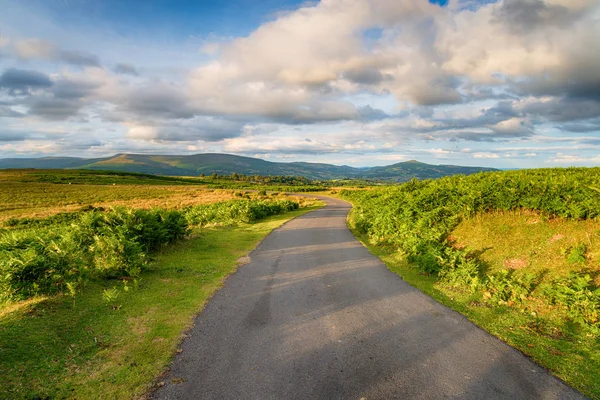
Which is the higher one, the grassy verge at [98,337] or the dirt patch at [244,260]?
the grassy verge at [98,337]

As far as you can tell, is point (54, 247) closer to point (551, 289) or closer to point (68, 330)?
point (68, 330)

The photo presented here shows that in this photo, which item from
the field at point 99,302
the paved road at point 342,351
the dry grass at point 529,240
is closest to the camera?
the paved road at point 342,351

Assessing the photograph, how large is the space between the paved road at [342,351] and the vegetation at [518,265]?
916 millimetres

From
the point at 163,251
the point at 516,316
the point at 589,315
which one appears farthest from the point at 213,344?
the point at 163,251

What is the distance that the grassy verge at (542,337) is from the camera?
5820 mm

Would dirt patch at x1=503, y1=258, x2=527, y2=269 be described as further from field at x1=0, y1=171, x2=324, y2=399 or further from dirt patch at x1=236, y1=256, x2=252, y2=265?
dirt patch at x1=236, y1=256, x2=252, y2=265

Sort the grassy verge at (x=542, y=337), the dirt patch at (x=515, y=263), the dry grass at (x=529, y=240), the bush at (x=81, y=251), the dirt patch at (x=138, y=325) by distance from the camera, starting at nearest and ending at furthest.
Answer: the grassy verge at (x=542, y=337) → the dirt patch at (x=138, y=325) → the bush at (x=81, y=251) → the dry grass at (x=529, y=240) → the dirt patch at (x=515, y=263)

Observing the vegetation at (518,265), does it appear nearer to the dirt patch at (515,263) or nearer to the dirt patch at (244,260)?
the dirt patch at (515,263)

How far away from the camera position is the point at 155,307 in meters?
8.80

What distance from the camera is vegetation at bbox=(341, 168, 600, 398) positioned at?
23.0 feet

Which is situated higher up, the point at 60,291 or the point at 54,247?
the point at 54,247

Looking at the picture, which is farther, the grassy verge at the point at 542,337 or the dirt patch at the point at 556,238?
the dirt patch at the point at 556,238

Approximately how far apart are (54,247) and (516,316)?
1408 cm

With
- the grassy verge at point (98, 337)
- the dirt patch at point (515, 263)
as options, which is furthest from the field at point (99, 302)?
the dirt patch at point (515, 263)
